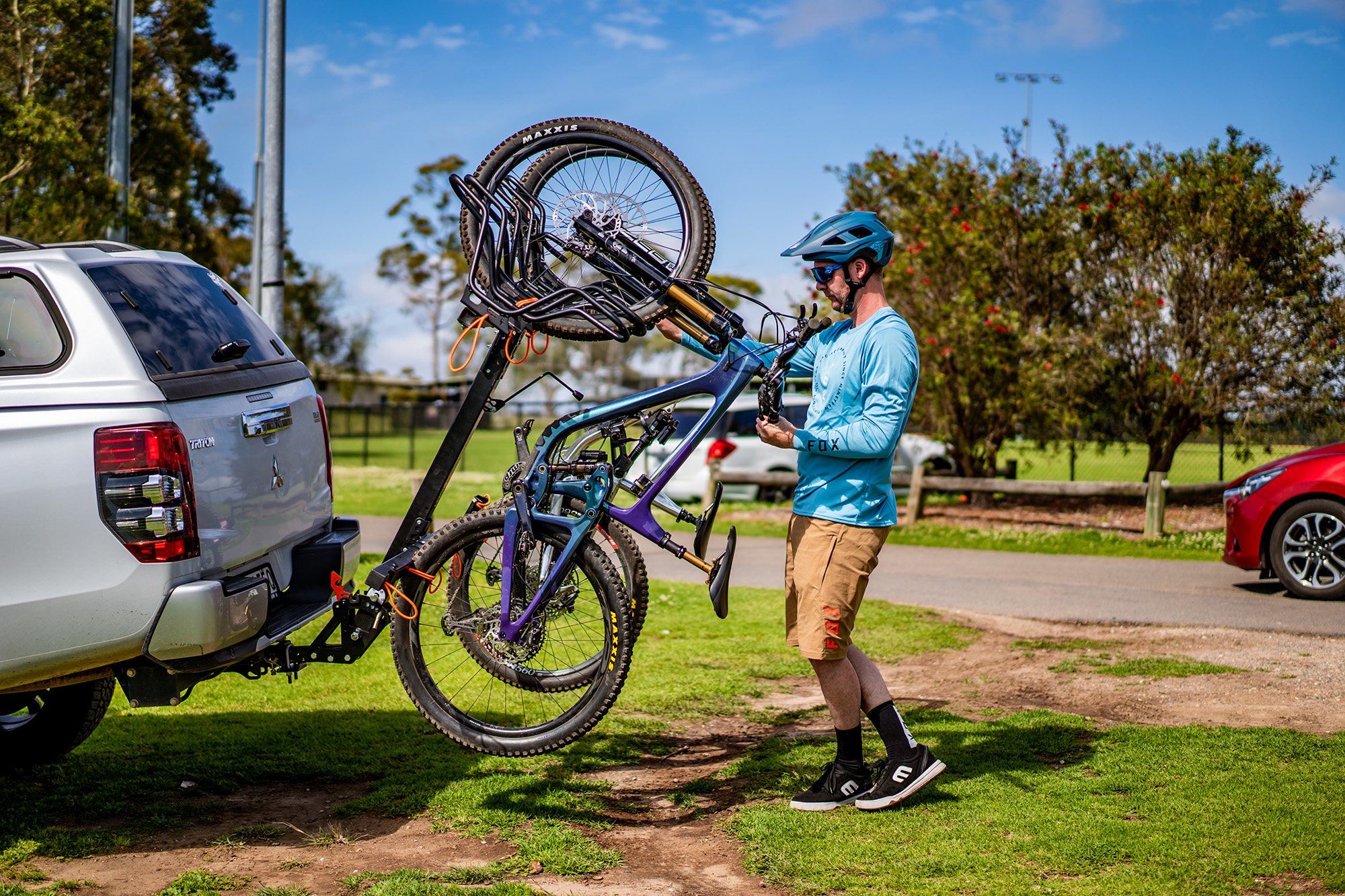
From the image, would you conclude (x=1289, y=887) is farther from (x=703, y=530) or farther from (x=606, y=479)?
(x=606, y=479)

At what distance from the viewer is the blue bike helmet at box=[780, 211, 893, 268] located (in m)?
4.75

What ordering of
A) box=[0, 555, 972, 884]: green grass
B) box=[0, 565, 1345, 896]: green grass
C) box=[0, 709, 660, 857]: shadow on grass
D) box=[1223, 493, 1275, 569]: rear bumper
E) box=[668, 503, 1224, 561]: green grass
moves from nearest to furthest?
1. box=[0, 565, 1345, 896]: green grass
2. box=[0, 555, 972, 884]: green grass
3. box=[0, 709, 660, 857]: shadow on grass
4. box=[1223, 493, 1275, 569]: rear bumper
5. box=[668, 503, 1224, 561]: green grass

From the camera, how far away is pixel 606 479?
485cm

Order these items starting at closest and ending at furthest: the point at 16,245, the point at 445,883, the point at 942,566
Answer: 1. the point at 445,883
2. the point at 16,245
3. the point at 942,566

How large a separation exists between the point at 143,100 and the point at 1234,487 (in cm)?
2252

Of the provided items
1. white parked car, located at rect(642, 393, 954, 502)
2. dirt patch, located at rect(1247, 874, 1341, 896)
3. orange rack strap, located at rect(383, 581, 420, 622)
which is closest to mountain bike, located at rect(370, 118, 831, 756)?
orange rack strap, located at rect(383, 581, 420, 622)

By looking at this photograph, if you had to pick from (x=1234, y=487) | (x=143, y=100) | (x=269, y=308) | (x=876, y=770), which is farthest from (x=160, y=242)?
(x=876, y=770)

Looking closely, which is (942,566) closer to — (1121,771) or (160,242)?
(1121,771)

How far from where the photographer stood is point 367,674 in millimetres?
7273

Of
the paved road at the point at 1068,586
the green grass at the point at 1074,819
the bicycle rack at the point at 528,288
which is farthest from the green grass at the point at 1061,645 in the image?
the bicycle rack at the point at 528,288

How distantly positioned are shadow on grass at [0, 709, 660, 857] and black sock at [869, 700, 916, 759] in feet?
4.05

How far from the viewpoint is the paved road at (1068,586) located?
9281mm

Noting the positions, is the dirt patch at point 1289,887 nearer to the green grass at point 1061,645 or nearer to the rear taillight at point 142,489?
the rear taillight at point 142,489

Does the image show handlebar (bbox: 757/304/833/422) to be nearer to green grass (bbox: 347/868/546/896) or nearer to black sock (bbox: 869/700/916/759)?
black sock (bbox: 869/700/916/759)
